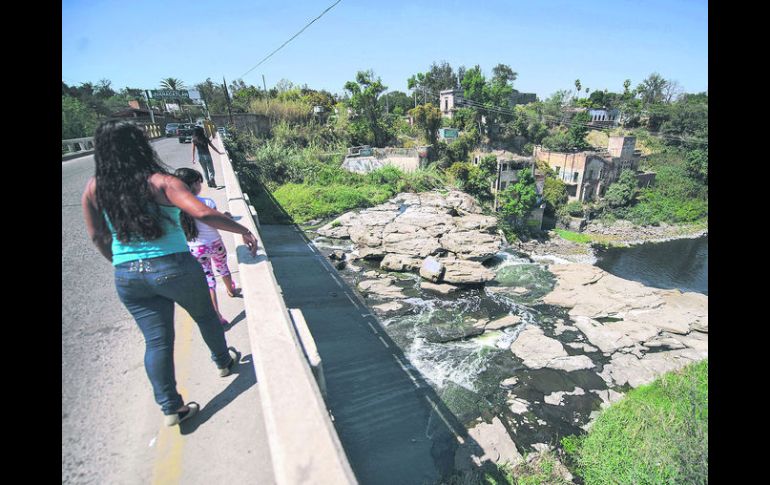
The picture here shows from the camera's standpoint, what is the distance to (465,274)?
13875 mm

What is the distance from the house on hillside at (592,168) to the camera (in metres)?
32.3

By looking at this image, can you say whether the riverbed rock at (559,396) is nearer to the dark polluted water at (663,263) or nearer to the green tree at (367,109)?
the dark polluted water at (663,263)

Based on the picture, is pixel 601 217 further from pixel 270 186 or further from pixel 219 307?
pixel 219 307

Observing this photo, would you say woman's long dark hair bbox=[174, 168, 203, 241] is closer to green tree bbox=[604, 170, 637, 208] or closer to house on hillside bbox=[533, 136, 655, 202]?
house on hillside bbox=[533, 136, 655, 202]

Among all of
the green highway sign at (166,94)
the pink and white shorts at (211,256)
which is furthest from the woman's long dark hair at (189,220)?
the green highway sign at (166,94)

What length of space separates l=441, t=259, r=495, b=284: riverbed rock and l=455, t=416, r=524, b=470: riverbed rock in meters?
6.58

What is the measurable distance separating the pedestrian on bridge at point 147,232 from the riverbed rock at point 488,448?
634 centimetres

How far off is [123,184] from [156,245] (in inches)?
14.6

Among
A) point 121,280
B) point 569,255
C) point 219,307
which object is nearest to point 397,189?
point 569,255

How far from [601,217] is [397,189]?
2229 centimetres

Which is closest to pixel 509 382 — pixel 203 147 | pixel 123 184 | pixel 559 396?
pixel 559 396
